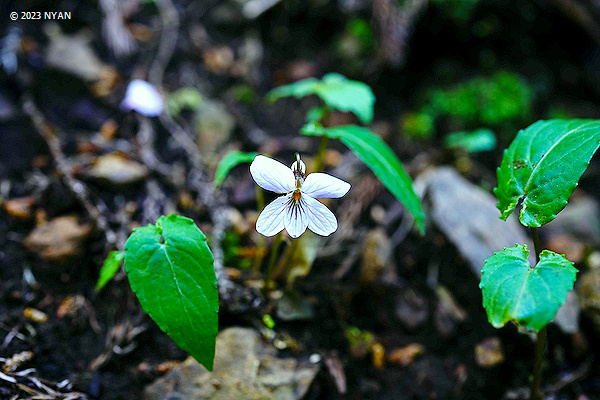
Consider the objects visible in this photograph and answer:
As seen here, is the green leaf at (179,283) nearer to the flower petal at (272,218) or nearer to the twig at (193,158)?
the flower petal at (272,218)

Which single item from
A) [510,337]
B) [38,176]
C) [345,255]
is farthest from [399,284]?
[38,176]

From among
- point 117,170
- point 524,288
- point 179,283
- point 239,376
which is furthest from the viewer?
point 117,170

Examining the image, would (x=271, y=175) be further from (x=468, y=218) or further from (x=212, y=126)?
(x=212, y=126)

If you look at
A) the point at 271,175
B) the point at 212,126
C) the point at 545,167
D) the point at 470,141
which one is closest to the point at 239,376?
the point at 271,175

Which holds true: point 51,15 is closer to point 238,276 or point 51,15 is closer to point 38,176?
point 38,176

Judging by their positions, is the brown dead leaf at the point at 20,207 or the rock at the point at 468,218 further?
the rock at the point at 468,218

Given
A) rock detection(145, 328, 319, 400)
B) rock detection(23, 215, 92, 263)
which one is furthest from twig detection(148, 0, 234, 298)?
rock detection(23, 215, 92, 263)

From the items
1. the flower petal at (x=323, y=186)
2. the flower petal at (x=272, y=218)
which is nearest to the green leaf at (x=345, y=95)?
the flower petal at (x=323, y=186)
